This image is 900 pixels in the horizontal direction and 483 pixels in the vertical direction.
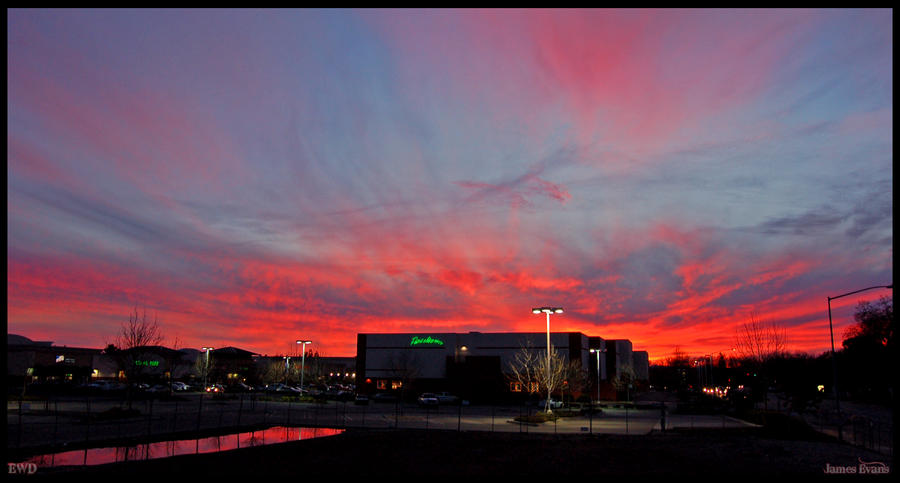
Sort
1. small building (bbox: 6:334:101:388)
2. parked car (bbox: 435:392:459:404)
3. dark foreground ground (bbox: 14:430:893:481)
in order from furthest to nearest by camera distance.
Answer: small building (bbox: 6:334:101:388) → parked car (bbox: 435:392:459:404) → dark foreground ground (bbox: 14:430:893:481)

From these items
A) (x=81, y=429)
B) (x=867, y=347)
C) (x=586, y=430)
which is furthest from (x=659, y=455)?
(x=867, y=347)

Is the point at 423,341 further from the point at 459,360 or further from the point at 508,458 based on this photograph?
the point at 508,458

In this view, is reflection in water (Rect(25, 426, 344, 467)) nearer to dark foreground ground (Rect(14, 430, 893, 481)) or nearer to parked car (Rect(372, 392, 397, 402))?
dark foreground ground (Rect(14, 430, 893, 481))

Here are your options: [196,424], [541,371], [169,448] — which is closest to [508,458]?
[169,448]

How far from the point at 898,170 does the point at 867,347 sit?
457 feet

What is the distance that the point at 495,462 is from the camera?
891 inches

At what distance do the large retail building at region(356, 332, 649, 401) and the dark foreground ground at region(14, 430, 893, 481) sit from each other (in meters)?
51.1

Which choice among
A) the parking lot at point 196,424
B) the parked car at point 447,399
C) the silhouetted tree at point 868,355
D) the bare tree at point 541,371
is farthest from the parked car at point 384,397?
the silhouetted tree at point 868,355

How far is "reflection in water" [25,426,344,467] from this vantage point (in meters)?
23.6

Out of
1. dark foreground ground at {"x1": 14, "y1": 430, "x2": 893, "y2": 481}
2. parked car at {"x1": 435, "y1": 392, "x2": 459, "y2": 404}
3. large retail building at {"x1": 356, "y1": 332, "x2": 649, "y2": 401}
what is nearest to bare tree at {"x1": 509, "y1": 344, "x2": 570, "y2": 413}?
large retail building at {"x1": 356, "y1": 332, "x2": 649, "y2": 401}

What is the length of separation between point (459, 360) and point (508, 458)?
2522 inches

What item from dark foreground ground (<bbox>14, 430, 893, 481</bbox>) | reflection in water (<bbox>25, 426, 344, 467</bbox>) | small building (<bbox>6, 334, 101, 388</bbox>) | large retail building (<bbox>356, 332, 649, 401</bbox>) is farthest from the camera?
small building (<bbox>6, 334, 101, 388</bbox>)

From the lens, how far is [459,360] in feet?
286

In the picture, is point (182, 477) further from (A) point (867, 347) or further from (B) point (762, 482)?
(A) point (867, 347)
